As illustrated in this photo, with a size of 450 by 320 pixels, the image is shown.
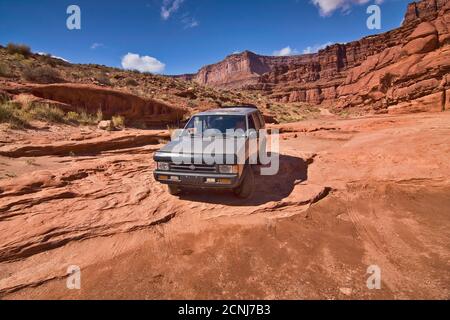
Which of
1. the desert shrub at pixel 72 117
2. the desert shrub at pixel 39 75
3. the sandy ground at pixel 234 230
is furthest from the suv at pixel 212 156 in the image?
the desert shrub at pixel 39 75

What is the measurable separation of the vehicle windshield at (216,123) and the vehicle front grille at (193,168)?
4.22 feet

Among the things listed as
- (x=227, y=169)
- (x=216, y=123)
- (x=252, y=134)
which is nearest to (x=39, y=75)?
(x=216, y=123)

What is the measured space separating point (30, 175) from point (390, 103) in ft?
62.2

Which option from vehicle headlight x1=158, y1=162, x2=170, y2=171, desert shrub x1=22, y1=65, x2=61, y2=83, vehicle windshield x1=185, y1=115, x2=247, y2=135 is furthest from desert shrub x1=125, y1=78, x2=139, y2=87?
vehicle headlight x1=158, y1=162, x2=170, y2=171

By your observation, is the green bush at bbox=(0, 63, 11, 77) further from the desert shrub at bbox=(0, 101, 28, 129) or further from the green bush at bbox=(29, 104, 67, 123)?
the desert shrub at bbox=(0, 101, 28, 129)

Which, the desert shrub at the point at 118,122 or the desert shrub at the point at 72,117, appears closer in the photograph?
the desert shrub at the point at 72,117

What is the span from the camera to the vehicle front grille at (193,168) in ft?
13.4

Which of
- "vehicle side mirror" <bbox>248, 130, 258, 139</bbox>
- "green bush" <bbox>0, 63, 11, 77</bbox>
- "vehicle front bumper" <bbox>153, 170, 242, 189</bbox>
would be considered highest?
"green bush" <bbox>0, 63, 11, 77</bbox>

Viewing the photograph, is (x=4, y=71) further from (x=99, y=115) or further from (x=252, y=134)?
(x=252, y=134)

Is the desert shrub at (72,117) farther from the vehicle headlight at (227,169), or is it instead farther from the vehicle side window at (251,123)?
the vehicle headlight at (227,169)

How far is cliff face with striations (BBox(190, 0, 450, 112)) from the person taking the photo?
565 inches

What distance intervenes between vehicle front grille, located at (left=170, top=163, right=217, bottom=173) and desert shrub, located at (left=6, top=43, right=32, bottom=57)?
23.7 m

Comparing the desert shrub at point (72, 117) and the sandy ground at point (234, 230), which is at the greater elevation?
the desert shrub at point (72, 117)

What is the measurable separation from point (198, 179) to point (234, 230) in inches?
41.6
